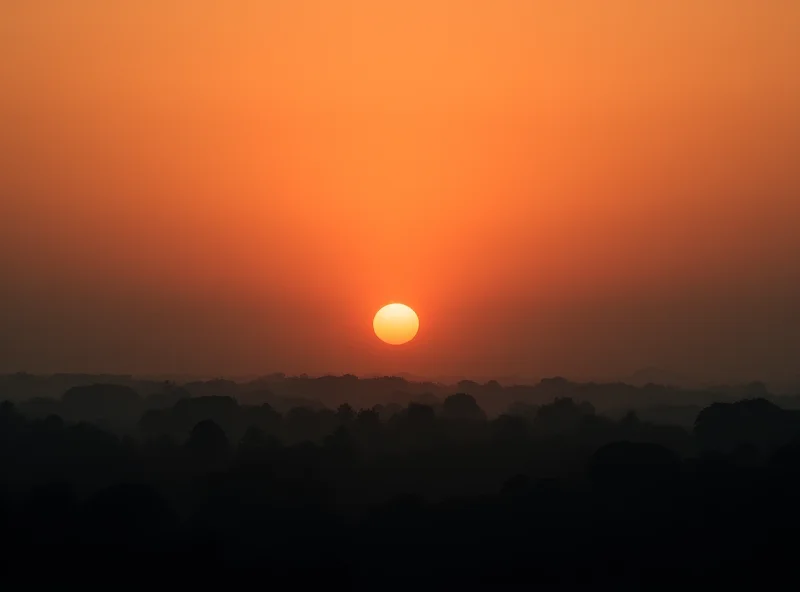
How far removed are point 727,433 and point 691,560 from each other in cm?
5876

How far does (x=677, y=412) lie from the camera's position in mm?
192500

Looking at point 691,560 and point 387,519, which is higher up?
point 387,519

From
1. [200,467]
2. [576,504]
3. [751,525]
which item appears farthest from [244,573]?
[200,467]

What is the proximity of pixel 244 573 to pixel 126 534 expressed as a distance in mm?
10761

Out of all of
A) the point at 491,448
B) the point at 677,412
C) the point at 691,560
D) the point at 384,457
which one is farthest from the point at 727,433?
the point at 677,412

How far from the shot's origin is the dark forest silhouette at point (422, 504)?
210ft

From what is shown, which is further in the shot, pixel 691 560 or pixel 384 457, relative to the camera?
pixel 384 457

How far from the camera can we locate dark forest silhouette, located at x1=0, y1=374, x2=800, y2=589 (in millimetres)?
64000

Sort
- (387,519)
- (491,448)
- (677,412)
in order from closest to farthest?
1. (387,519)
2. (491,448)
3. (677,412)

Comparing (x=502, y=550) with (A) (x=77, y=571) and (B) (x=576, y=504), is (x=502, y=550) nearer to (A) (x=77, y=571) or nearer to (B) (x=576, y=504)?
(B) (x=576, y=504)

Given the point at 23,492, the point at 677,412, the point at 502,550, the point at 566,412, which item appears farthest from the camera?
the point at 677,412

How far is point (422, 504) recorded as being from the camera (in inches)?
3000

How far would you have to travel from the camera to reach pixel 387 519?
7288cm

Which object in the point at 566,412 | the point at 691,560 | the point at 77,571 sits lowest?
the point at 691,560
